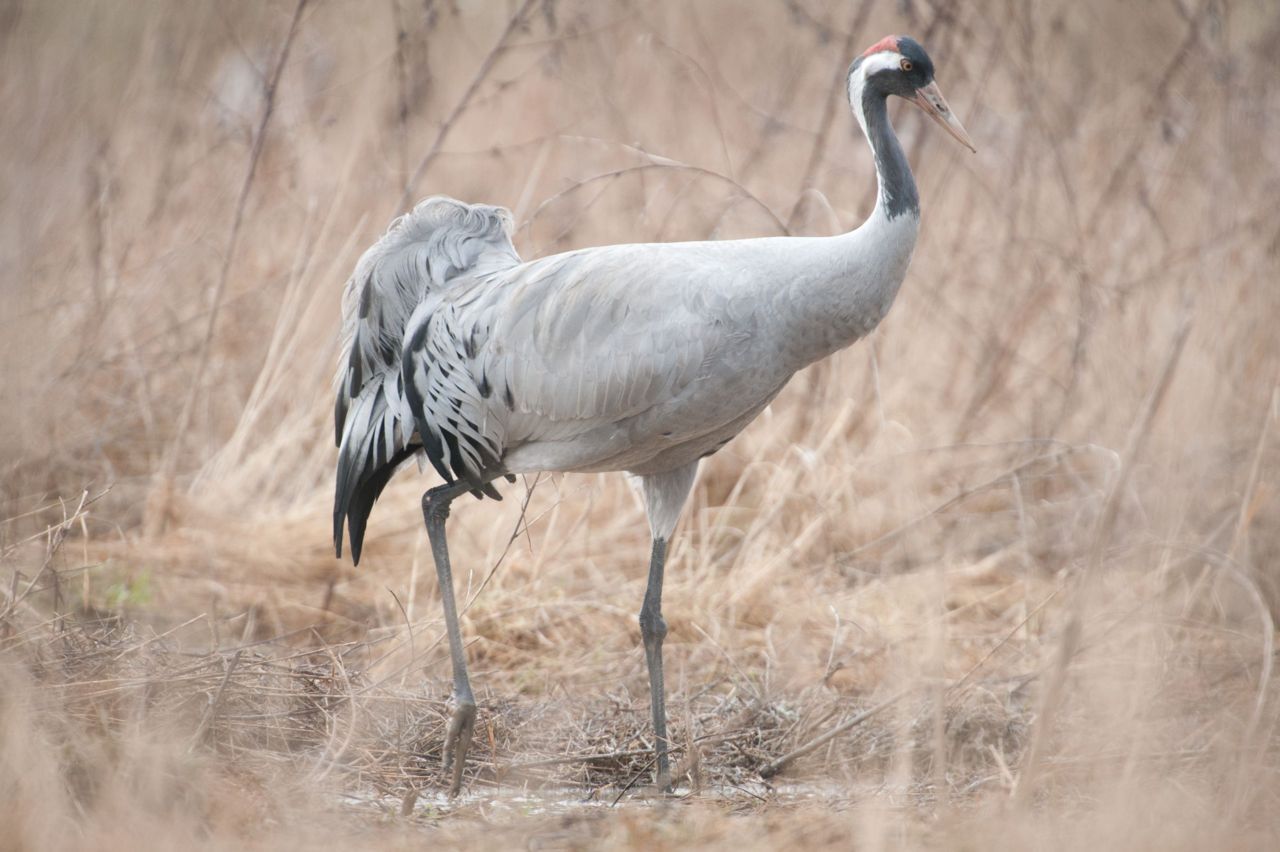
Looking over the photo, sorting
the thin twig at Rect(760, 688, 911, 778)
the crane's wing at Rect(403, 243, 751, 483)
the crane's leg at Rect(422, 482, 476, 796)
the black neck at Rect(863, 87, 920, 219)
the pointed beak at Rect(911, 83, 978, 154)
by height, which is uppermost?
the pointed beak at Rect(911, 83, 978, 154)

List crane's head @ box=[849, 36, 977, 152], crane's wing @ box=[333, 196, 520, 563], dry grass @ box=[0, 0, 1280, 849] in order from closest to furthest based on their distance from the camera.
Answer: dry grass @ box=[0, 0, 1280, 849] → crane's head @ box=[849, 36, 977, 152] → crane's wing @ box=[333, 196, 520, 563]

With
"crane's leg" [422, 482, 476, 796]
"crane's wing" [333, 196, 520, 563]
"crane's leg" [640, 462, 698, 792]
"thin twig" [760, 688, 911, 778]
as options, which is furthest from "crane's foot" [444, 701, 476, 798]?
"thin twig" [760, 688, 911, 778]

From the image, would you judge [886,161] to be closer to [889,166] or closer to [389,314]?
[889,166]

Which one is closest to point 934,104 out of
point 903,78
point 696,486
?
point 903,78

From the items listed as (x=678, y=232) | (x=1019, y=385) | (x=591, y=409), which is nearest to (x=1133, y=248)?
(x=1019, y=385)

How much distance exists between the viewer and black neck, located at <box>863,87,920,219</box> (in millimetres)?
3242

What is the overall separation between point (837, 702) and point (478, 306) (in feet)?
4.74

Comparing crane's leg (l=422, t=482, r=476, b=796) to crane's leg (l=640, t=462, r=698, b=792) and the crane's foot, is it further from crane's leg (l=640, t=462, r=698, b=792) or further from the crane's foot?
crane's leg (l=640, t=462, r=698, b=792)

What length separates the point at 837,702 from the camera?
374cm

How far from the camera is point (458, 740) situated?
346 cm

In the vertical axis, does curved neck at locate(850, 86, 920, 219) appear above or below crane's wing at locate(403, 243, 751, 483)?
above

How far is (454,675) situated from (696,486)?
1.97 meters

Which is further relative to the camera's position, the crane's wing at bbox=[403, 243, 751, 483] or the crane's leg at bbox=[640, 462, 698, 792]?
the crane's leg at bbox=[640, 462, 698, 792]

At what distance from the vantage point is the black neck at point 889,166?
3.24 m
